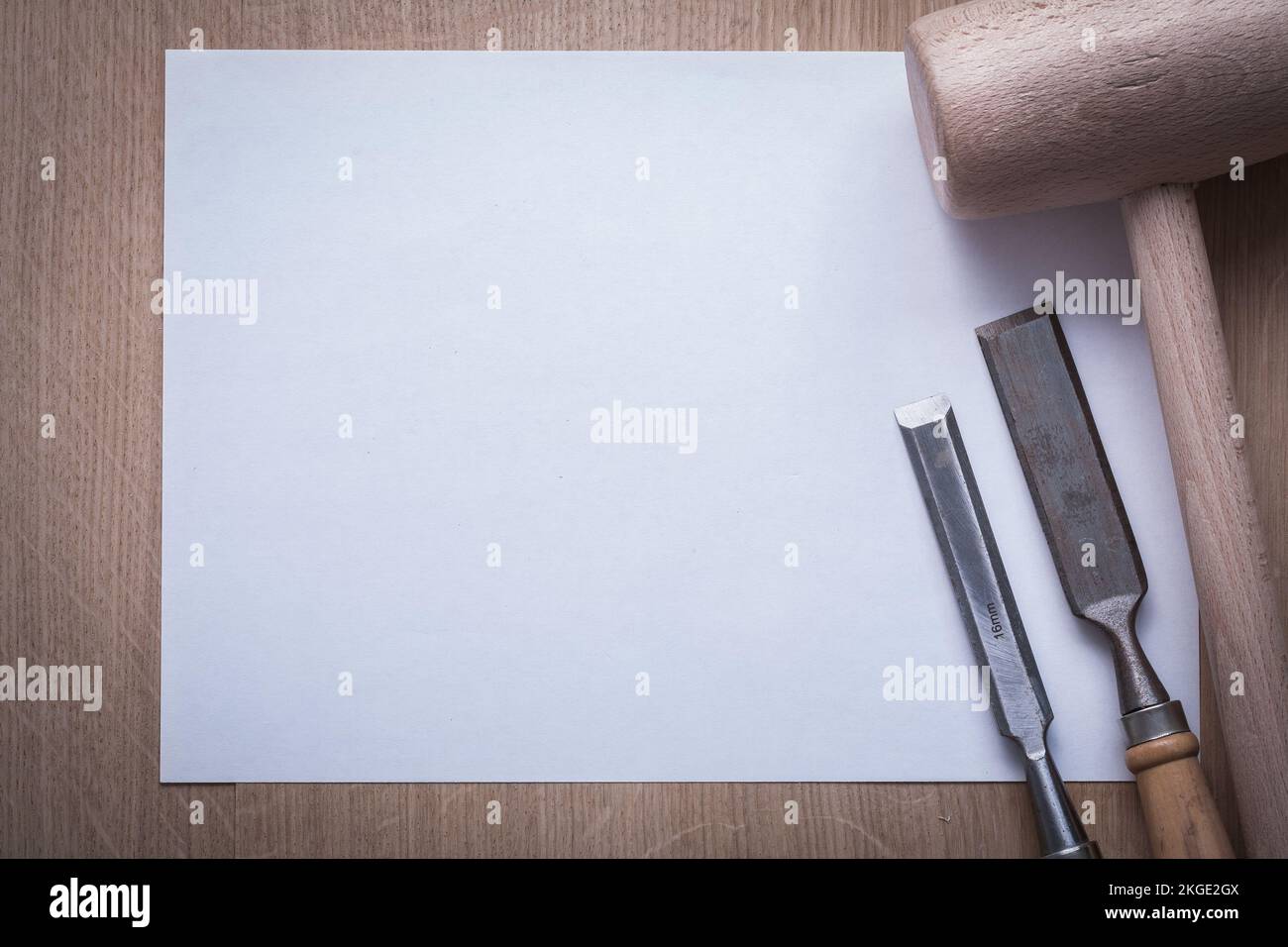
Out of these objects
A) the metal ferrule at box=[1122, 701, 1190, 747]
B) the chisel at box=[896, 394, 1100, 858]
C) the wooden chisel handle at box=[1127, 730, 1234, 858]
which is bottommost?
the wooden chisel handle at box=[1127, 730, 1234, 858]

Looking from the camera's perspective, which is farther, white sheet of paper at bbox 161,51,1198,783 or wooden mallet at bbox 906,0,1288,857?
white sheet of paper at bbox 161,51,1198,783

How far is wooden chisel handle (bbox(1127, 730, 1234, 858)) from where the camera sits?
563 millimetres

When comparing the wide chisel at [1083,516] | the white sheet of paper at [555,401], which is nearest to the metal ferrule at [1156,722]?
the wide chisel at [1083,516]

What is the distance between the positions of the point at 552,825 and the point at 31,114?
0.71 m

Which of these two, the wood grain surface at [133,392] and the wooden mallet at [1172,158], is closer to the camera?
the wooden mallet at [1172,158]

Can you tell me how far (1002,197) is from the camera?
0.56m

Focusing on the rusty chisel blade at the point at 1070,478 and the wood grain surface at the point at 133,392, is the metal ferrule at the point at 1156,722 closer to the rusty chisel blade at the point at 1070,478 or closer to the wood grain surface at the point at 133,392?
the rusty chisel blade at the point at 1070,478

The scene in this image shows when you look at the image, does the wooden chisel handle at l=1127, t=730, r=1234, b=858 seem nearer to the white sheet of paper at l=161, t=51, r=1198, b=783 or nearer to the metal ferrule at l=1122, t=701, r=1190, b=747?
the metal ferrule at l=1122, t=701, r=1190, b=747

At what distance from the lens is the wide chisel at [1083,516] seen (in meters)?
0.58

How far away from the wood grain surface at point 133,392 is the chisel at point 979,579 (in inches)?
3.6

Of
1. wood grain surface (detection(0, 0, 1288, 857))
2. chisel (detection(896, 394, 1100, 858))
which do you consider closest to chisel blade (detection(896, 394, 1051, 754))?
chisel (detection(896, 394, 1100, 858))

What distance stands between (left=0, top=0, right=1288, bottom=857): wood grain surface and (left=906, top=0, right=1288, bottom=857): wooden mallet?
0.35 ft

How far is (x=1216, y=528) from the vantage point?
1.83 feet

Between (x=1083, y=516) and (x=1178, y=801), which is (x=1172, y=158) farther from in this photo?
(x=1178, y=801)
